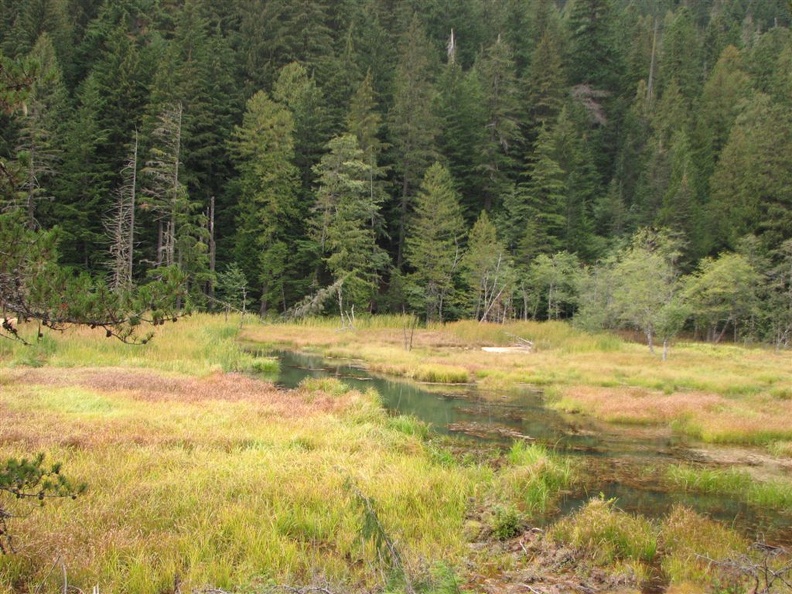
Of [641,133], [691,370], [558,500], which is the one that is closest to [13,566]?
[558,500]

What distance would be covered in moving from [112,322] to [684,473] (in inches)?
425

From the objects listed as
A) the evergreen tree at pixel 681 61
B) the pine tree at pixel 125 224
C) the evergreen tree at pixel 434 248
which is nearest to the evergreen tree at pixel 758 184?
the evergreen tree at pixel 681 61

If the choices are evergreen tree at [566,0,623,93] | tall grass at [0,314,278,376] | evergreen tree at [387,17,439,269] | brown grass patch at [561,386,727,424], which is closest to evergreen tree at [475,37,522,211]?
evergreen tree at [387,17,439,269]

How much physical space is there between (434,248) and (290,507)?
1515 inches

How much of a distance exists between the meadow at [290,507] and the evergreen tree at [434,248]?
2869 cm

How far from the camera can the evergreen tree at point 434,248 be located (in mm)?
45500

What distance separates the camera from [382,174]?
4762 centimetres

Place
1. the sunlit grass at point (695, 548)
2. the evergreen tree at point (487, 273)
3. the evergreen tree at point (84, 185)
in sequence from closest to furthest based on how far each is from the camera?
the sunlit grass at point (695, 548), the evergreen tree at point (84, 185), the evergreen tree at point (487, 273)

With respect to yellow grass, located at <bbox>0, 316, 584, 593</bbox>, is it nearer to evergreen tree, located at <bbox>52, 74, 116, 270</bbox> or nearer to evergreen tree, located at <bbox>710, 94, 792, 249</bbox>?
evergreen tree, located at <bbox>52, 74, 116, 270</bbox>

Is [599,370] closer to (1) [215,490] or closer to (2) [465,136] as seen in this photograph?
(1) [215,490]

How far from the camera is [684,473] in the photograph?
37.2 feet

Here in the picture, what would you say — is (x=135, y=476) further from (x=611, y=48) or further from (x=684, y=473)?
(x=611, y=48)

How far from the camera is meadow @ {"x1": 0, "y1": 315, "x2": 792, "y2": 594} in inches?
238

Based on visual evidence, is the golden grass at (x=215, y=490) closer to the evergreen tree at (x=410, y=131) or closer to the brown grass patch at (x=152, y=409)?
the brown grass patch at (x=152, y=409)
